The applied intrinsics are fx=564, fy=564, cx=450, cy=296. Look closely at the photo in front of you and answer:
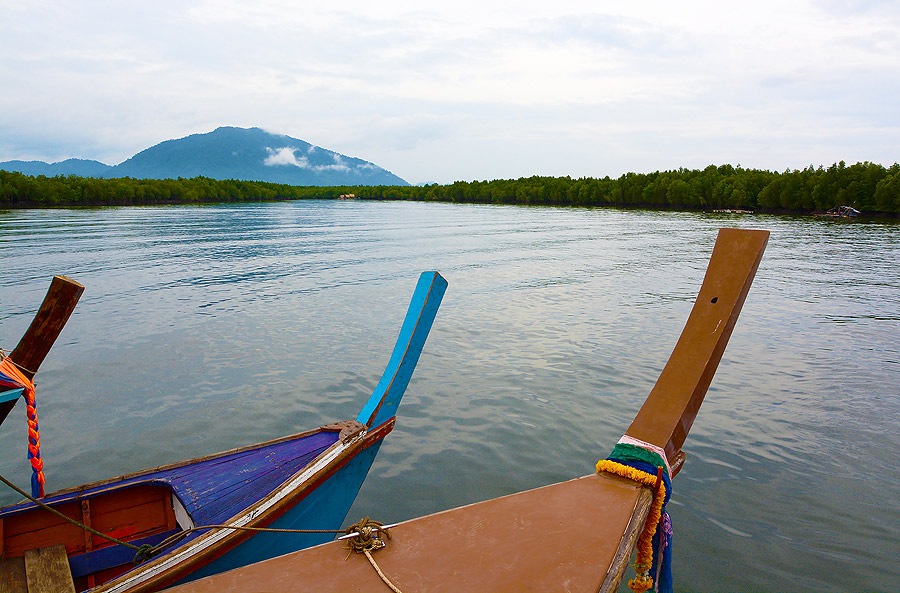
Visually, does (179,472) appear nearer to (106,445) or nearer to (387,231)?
(106,445)

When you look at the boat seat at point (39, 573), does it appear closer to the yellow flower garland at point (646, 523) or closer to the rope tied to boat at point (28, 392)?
the rope tied to boat at point (28, 392)

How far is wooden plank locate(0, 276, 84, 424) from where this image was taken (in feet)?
17.1

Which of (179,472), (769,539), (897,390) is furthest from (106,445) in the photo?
(897,390)

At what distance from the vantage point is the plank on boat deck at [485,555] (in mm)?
2320

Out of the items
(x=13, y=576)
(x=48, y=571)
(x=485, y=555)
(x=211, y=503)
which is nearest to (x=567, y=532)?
(x=485, y=555)

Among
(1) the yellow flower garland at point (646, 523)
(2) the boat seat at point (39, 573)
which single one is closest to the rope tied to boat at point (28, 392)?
(2) the boat seat at point (39, 573)

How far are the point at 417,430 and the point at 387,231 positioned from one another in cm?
4012

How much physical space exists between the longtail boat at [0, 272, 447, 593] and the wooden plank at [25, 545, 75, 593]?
0.03ft

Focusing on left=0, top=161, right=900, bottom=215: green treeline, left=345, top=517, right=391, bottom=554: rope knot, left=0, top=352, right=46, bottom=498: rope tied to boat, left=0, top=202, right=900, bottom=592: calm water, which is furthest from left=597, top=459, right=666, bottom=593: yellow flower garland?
left=0, top=161, right=900, bottom=215: green treeline

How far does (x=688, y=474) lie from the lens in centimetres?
720

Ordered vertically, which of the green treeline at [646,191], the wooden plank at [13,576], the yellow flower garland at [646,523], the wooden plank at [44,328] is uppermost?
the green treeline at [646,191]

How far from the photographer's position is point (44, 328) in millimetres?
5273

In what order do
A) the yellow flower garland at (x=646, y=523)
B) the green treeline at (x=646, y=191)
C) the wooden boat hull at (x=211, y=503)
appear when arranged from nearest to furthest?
the yellow flower garland at (x=646, y=523) < the wooden boat hull at (x=211, y=503) < the green treeline at (x=646, y=191)

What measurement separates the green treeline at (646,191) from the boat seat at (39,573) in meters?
76.5
